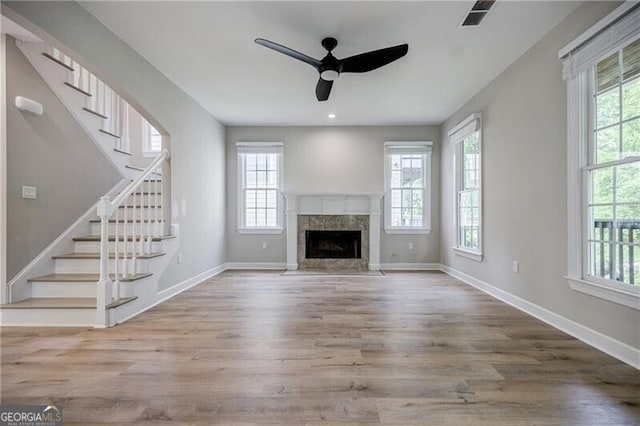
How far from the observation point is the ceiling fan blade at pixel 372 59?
2605 mm

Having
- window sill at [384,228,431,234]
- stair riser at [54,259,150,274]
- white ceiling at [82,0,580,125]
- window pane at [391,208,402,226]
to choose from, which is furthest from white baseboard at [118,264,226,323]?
window pane at [391,208,402,226]

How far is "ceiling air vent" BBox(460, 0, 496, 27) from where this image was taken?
238cm

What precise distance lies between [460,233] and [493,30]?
9.84 feet

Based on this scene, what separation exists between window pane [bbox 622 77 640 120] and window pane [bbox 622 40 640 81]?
54mm

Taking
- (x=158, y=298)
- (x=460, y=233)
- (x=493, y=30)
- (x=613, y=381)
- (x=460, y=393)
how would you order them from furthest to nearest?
1. (x=460, y=233)
2. (x=158, y=298)
3. (x=493, y=30)
4. (x=613, y=381)
5. (x=460, y=393)

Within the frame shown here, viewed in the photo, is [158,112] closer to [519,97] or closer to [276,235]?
[276,235]

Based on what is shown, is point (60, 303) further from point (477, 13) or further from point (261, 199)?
point (477, 13)

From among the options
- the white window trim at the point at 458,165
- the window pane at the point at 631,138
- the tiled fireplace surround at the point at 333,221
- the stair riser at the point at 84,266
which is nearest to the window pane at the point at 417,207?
the tiled fireplace surround at the point at 333,221

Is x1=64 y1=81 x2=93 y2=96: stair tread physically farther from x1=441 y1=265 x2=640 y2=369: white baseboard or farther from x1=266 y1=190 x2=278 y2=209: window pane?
x1=441 y1=265 x2=640 y2=369: white baseboard

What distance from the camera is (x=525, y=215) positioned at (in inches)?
127

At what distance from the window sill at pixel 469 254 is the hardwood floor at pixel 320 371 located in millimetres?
1054

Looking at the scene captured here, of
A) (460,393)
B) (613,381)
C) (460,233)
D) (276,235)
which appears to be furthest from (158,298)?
(460,233)

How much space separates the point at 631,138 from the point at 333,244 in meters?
4.38

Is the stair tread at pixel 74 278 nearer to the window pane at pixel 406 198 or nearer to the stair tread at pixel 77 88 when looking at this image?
the stair tread at pixel 77 88
